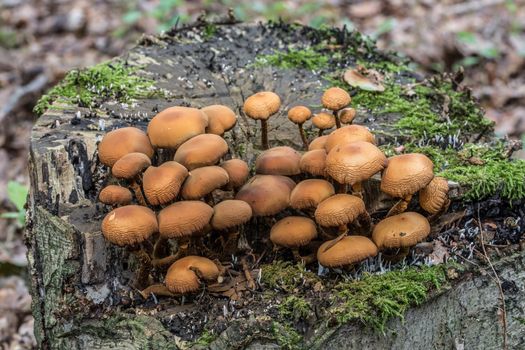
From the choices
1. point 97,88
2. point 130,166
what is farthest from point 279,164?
point 97,88

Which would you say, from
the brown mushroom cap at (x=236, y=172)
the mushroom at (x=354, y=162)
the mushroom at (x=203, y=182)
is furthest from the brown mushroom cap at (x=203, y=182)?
the mushroom at (x=354, y=162)

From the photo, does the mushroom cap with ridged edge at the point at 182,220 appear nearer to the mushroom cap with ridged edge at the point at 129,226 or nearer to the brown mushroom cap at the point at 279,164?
the mushroom cap with ridged edge at the point at 129,226

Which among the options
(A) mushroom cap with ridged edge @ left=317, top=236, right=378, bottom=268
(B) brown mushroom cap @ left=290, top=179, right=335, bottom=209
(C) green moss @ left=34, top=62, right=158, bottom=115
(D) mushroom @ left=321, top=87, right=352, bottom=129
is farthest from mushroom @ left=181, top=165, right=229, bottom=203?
(C) green moss @ left=34, top=62, right=158, bottom=115

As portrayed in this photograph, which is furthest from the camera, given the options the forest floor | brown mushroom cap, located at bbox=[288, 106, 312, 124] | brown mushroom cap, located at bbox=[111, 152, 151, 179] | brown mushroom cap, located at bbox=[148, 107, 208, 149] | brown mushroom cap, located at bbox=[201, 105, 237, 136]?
the forest floor

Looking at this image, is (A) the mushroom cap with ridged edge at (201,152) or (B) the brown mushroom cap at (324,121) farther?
(B) the brown mushroom cap at (324,121)

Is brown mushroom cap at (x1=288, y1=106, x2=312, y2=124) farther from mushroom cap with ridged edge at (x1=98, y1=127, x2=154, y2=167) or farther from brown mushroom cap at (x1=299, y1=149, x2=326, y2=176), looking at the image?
mushroom cap with ridged edge at (x1=98, y1=127, x2=154, y2=167)

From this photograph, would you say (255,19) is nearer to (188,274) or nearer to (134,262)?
(134,262)

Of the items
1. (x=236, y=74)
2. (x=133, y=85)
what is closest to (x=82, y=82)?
(x=133, y=85)
